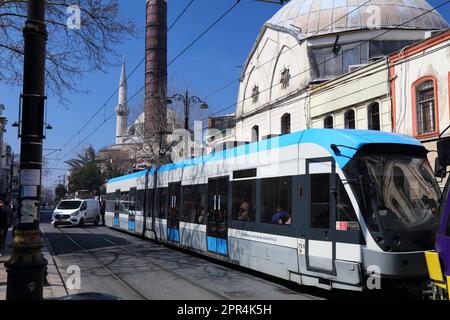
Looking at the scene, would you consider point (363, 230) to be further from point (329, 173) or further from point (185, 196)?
point (185, 196)

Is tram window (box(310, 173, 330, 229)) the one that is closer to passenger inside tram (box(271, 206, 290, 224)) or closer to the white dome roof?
passenger inside tram (box(271, 206, 290, 224))

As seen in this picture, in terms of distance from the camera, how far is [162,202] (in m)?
17.7

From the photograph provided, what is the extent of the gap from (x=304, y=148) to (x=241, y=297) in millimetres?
2997

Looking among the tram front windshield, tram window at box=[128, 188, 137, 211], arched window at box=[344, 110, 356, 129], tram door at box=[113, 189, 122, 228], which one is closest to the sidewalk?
the tram front windshield

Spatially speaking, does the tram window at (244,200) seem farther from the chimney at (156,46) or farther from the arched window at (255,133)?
the chimney at (156,46)

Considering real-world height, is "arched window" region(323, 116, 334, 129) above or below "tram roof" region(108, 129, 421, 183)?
above

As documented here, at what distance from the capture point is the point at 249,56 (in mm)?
36312

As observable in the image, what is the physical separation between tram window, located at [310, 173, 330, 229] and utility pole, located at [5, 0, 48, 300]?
4.70m

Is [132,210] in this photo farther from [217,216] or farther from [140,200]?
[217,216]

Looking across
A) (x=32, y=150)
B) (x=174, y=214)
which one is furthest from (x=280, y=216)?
(x=174, y=214)

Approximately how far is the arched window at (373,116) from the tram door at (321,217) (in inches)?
550

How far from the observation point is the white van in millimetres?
30125

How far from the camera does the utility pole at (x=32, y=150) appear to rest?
223 inches
